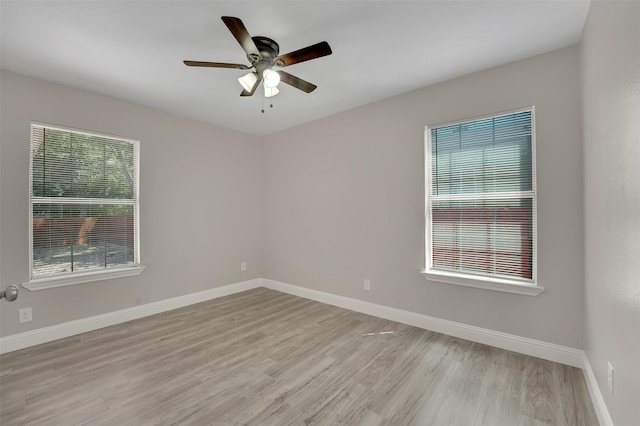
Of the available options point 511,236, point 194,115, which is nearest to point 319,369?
point 511,236

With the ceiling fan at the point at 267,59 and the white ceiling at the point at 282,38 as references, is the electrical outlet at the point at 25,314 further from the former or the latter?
the ceiling fan at the point at 267,59

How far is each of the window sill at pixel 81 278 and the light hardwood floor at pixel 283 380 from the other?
22.1 inches

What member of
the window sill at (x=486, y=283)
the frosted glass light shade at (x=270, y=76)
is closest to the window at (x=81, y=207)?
the frosted glass light shade at (x=270, y=76)

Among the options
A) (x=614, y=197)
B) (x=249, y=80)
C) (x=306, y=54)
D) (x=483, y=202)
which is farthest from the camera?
(x=483, y=202)

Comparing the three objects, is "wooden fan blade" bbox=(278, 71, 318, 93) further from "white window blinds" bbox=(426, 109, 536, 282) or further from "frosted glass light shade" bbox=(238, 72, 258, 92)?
"white window blinds" bbox=(426, 109, 536, 282)

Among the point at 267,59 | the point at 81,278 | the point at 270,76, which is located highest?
the point at 267,59

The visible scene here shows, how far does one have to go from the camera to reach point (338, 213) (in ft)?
12.3

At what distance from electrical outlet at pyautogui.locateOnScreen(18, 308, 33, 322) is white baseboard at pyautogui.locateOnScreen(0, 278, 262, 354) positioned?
0.41ft

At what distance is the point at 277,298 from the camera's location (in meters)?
4.08

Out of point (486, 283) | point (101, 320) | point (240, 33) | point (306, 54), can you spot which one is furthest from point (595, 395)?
point (101, 320)

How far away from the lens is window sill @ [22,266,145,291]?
2.66 metres

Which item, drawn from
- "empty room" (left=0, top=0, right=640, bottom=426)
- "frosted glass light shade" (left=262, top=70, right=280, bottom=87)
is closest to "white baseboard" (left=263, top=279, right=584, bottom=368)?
"empty room" (left=0, top=0, right=640, bottom=426)

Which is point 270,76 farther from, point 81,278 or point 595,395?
point 595,395

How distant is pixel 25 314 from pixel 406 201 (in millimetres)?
3975
